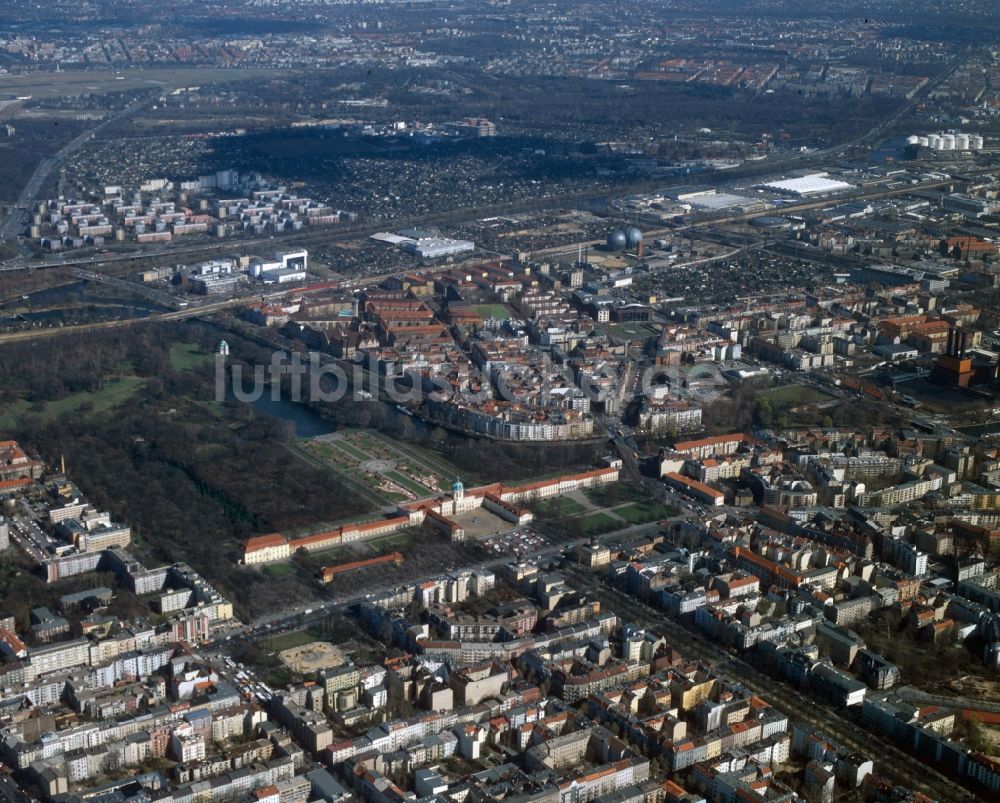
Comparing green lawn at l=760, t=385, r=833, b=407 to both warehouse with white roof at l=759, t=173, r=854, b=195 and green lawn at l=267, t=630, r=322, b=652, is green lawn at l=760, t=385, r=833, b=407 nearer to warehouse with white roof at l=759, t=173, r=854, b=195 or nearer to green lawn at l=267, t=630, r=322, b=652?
green lawn at l=267, t=630, r=322, b=652

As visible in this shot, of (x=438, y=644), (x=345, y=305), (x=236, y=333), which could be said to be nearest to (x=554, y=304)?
(x=345, y=305)

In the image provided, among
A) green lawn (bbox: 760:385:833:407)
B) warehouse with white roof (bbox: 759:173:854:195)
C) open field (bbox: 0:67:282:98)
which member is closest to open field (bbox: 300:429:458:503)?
green lawn (bbox: 760:385:833:407)

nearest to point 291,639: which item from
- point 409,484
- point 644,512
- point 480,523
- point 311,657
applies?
point 311,657

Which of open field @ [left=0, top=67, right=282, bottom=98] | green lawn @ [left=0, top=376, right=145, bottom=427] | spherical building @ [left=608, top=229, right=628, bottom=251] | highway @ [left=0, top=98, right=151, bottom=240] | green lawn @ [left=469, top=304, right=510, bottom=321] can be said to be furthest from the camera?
open field @ [left=0, top=67, right=282, bottom=98]

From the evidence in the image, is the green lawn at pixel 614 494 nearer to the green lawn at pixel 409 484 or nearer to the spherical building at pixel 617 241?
the green lawn at pixel 409 484

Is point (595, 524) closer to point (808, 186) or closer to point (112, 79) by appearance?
point (808, 186)

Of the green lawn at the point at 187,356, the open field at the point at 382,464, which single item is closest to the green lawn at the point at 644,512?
the open field at the point at 382,464
